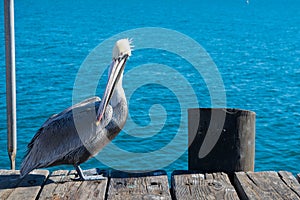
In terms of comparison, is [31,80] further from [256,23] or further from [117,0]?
[117,0]

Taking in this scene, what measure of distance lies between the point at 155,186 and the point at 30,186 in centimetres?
84

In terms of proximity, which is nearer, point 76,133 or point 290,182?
point 290,182

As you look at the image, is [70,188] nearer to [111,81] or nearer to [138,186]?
[138,186]

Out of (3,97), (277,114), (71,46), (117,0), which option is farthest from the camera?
(117,0)

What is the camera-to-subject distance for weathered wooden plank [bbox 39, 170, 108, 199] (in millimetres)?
3678

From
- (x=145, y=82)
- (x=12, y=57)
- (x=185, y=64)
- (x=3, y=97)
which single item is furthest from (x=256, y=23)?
(x=12, y=57)

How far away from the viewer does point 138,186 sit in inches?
150

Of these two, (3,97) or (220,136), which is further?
(3,97)

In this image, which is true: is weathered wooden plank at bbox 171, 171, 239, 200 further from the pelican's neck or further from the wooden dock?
the pelican's neck

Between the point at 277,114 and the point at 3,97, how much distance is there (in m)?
6.76

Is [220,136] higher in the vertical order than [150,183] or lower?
higher

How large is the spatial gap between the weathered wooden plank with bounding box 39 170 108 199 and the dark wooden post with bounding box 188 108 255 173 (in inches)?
29.6

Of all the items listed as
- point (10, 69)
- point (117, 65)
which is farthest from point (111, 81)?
point (10, 69)

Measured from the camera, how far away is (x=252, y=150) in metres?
4.13
